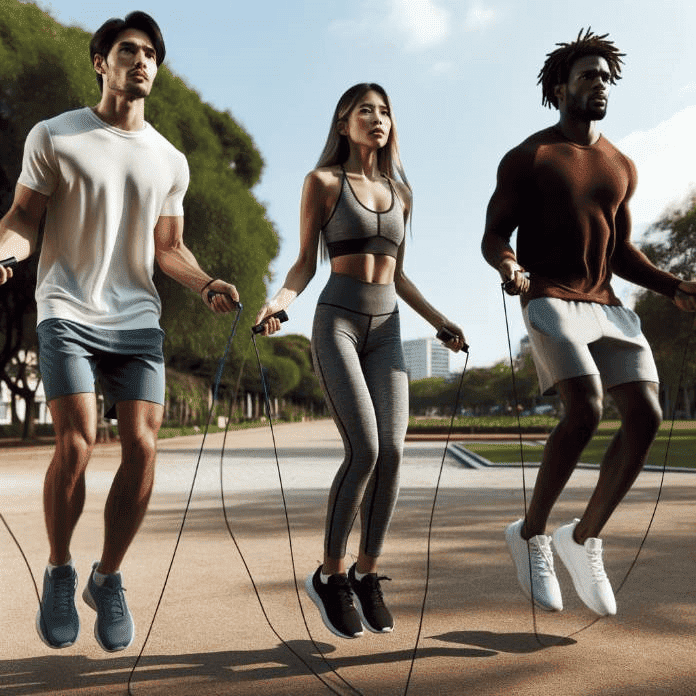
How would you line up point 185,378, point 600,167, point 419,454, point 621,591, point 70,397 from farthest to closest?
point 185,378 → point 419,454 → point 621,591 → point 600,167 → point 70,397

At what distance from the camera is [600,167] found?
13.9 feet

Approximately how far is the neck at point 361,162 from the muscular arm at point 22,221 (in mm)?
Answer: 1357

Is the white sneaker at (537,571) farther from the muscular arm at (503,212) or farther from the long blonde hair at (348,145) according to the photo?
the long blonde hair at (348,145)

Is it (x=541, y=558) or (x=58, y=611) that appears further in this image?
(x=541, y=558)

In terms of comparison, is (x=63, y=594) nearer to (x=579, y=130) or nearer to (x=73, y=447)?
(x=73, y=447)

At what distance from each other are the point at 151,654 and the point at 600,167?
2.95 m

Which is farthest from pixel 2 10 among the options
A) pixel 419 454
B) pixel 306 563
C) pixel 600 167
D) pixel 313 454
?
pixel 600 167

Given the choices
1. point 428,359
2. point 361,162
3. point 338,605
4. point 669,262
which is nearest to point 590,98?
point 361,162

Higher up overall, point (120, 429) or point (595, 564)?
point (120, 429)

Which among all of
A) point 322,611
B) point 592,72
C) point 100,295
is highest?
point 592,72

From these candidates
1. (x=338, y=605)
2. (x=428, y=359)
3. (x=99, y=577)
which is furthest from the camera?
(x=428, y=359)

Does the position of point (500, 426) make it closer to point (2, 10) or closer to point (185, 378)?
point (185, 378)

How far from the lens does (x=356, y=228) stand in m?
3.94

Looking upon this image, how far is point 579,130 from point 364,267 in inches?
50.2
